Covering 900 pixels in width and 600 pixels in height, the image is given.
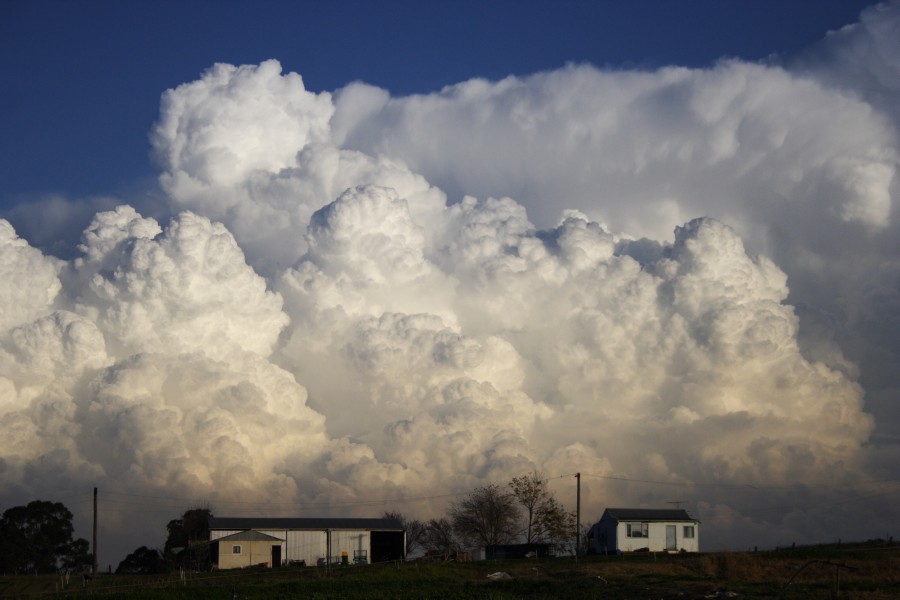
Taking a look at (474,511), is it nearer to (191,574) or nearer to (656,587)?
(191,574)

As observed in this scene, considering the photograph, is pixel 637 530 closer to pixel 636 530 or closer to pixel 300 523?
pixel 636 530

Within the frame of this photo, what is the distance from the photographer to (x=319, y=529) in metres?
105

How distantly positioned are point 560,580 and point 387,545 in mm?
42962

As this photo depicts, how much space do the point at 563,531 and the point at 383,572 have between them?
1533 inches

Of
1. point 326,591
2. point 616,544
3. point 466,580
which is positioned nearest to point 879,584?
point 466,580

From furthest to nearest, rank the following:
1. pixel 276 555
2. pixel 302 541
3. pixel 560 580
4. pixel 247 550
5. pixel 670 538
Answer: pixel 302 541 → pixel 670 538 → pixel 276 555 → pixel 247 550 → pixel 560 580

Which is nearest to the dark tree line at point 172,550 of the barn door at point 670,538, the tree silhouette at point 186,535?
the tree silhouette at point 186,535

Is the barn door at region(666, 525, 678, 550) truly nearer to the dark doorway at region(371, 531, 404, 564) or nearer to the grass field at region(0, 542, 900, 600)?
the grass field at region(0, 542, 900, 600)

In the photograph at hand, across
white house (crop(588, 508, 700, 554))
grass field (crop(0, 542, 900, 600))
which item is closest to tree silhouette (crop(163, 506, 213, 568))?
grass field (crop(0, 542, 900, 600))

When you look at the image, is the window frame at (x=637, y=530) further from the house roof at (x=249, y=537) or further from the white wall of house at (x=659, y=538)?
the house roof at (x=249, y=537)

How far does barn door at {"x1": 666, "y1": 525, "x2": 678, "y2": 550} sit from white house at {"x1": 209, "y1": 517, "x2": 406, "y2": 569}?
27.7 m

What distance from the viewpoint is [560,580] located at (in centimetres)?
6944

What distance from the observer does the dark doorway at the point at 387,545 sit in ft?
355

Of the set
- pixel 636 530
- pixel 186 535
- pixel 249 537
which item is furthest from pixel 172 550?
pixel 636 530
